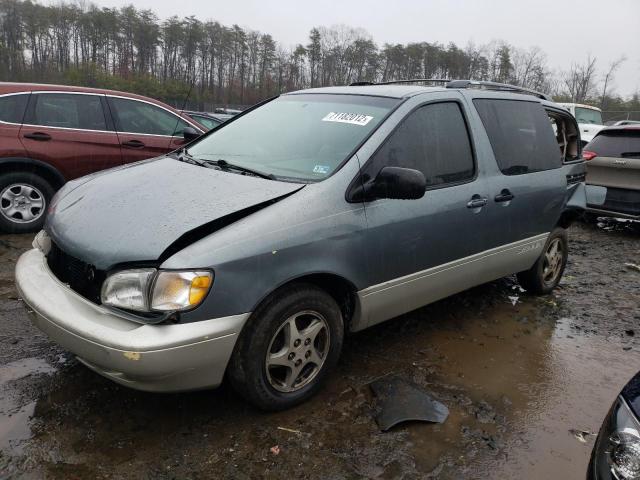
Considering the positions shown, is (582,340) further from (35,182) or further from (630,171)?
(35,182)

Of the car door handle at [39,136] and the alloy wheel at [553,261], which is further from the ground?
the car door handle at [39,136]

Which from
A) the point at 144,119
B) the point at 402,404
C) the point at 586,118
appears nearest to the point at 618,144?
the point at 402,404

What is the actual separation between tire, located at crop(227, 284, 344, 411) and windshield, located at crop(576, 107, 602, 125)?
14826 millimetres

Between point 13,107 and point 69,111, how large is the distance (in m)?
0.56

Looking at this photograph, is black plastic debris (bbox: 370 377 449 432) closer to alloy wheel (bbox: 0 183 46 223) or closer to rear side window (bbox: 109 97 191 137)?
rear side window (bbox: 109 97 191 137)

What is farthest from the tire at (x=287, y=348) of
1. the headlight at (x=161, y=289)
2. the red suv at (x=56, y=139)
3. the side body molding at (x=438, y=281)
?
the red suv at (x=56, y=139)

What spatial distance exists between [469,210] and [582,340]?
1.54 m

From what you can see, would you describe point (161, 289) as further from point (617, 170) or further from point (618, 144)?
point (618, 144)

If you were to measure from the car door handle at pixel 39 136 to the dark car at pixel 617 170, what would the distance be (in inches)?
274

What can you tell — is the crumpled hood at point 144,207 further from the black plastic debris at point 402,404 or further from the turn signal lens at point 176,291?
the black plastic debris at point 402,404

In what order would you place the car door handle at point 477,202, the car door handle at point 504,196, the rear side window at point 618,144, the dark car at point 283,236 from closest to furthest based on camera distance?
the dark car at point 283,236 → the car door handle at point 477,202 → the car door handle at point 504,196 → the rear side window at point 618,144

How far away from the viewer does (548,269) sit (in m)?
4.77

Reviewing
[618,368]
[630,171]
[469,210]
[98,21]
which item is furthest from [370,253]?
[98,21]

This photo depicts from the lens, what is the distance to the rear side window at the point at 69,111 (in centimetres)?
571
